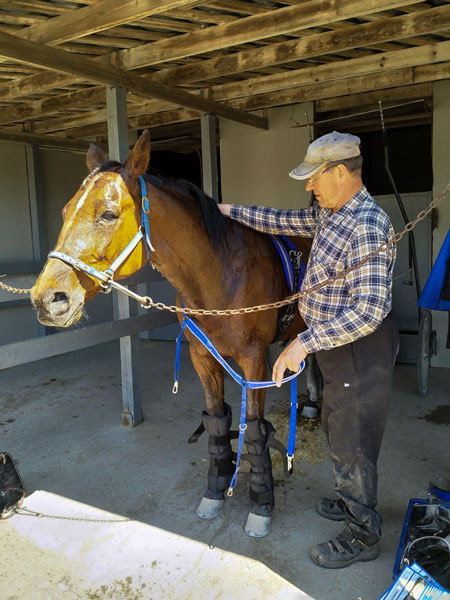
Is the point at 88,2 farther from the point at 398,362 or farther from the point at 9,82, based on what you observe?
the point at 398,362

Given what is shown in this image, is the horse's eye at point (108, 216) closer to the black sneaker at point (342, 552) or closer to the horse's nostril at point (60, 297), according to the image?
the horse's nostril at point (60, 297)

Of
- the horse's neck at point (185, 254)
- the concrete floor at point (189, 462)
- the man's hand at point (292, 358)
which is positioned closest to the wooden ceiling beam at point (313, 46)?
the horse's neck at point (185, 254)

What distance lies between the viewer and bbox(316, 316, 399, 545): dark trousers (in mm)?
1819

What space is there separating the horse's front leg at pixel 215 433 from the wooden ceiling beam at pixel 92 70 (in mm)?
1880

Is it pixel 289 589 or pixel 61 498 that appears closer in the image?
pixel 289 589

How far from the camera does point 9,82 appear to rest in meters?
3.79

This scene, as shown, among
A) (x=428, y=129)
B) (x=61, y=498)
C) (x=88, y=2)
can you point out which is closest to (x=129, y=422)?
(x=61, y=498)

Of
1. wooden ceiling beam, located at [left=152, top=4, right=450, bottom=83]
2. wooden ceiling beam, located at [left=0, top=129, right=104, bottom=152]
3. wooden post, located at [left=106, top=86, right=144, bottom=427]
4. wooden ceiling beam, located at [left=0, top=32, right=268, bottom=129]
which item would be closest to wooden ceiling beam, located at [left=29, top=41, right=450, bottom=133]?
wooden ceiling beam, located at [left=0, top=32, right=268, bottom=129]

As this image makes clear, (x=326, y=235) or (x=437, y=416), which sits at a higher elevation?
(x=326, y=235)

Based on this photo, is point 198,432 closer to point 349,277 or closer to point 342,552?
point 342,552

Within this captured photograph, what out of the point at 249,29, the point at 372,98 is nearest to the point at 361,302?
the point at 249,29

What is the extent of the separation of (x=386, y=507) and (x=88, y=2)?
303cm

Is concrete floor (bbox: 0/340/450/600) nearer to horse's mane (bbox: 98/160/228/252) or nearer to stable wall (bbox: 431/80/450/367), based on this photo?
stable wall (bbox: 431/80/450/367)

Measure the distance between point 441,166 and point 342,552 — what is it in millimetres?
3736
